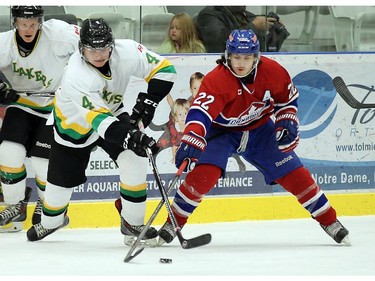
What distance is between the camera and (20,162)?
6188 mm

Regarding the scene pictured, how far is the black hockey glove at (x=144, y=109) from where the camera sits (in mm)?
5473

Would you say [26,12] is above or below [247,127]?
above

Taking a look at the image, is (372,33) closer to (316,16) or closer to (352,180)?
(316,16)

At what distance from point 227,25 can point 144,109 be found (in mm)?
1636

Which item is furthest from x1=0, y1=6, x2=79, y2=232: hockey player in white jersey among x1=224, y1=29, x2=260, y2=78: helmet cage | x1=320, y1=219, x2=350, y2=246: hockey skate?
x1=320, y1=219, x2=350, y2=246: hockey skate

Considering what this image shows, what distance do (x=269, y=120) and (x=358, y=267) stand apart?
1197mm

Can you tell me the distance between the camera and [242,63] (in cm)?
532

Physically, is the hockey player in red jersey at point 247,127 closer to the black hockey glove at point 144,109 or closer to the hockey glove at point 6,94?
the black hockey glove at point 144,109

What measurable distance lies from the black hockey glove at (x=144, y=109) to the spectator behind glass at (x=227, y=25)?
1.41m

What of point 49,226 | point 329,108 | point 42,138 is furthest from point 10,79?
point 329,108

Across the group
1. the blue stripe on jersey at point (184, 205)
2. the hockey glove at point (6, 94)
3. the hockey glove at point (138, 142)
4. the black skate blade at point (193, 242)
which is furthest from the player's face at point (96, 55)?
the hockey glove at point (6, 94)

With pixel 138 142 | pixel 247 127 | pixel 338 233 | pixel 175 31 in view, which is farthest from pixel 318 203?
pixel 175 31

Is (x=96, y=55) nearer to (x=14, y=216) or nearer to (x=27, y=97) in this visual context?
(x=27, y=97)

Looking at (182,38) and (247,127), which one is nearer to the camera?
(247,127)
